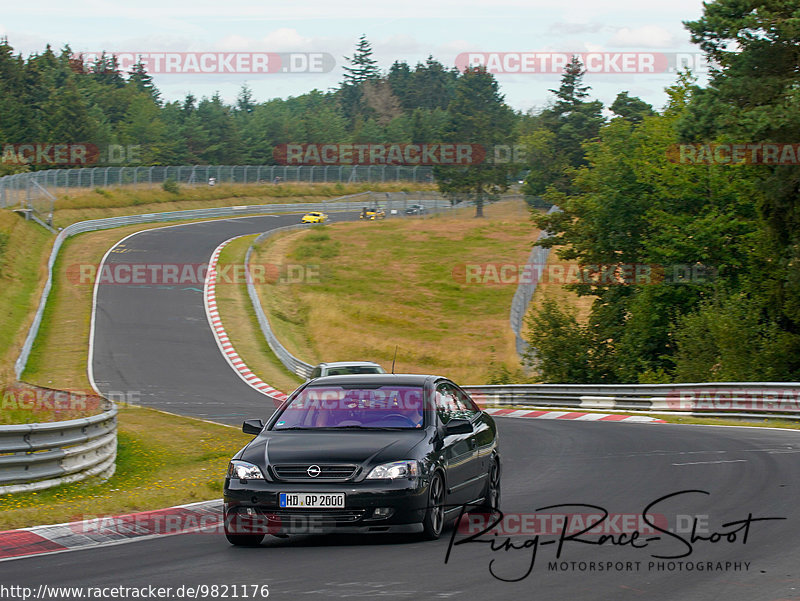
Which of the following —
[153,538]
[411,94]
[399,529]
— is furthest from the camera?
[411,94]

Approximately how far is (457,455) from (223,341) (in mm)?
34707

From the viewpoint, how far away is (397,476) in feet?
27.8

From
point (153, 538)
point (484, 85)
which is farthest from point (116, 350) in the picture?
point (484, 85)

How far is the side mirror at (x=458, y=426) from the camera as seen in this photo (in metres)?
9.44

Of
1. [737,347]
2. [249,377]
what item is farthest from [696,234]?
[249,377]

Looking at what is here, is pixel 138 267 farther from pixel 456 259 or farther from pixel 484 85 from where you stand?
pixel 484 85

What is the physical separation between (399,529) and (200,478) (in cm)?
622

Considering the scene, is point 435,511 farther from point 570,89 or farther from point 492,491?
point 570,89

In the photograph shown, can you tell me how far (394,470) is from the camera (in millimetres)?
8484

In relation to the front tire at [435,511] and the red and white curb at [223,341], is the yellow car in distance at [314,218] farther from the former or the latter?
the front tire at [435,511]

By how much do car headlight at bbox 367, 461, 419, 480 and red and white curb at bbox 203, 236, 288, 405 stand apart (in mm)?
21067

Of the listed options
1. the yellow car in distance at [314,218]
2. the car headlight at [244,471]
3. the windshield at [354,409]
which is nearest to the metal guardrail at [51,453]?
the windshield at [354,409]

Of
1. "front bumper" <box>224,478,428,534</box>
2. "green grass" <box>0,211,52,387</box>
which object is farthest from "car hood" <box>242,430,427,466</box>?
"green grass" <box>0,211,52,387</box>

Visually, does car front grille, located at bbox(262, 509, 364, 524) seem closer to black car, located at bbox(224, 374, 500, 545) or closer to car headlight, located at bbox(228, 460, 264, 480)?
black car, located at bbox(224, 374, 500, 545)
